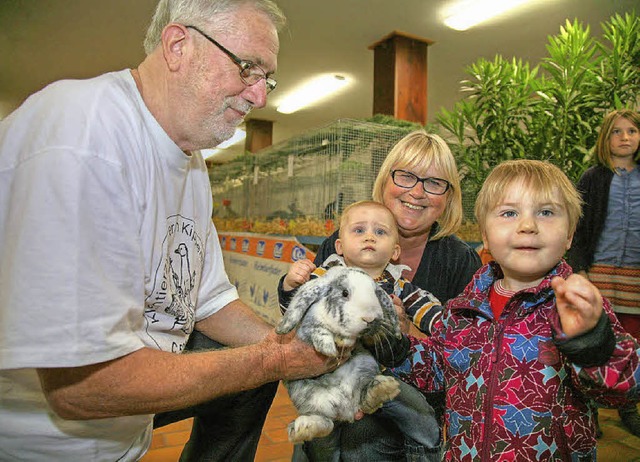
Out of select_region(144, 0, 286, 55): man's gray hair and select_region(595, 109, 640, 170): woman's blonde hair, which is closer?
select_region(144, 0, 286, 55): man's gray hair

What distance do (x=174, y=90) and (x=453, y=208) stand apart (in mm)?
1283

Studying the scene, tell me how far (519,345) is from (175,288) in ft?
3.29

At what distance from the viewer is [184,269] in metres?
1.58

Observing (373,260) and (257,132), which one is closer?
(373,260)

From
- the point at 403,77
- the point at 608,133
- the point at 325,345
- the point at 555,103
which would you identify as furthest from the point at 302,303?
the point at 403,77

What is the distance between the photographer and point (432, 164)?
6.81ft

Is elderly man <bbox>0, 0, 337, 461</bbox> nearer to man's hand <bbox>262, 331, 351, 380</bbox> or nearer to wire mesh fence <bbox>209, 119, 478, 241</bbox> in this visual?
man's hand <bbox>262, 331, 351, 380</bbox>

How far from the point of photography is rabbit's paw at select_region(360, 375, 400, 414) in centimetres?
133

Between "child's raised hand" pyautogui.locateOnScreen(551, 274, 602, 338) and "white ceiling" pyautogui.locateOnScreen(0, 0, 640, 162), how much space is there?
509 cm

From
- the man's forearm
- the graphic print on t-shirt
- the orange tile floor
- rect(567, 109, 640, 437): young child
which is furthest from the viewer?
rect(567, 109, 640, 437): young child

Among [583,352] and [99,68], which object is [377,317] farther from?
[99,68]

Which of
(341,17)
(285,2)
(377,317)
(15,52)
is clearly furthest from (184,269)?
(15,52)

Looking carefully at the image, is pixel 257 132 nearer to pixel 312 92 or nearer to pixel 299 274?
pixel 312 92

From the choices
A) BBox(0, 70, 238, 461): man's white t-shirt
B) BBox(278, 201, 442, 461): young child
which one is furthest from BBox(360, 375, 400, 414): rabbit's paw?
BBox(0, 70, 238, 461): man's white t-shirt
